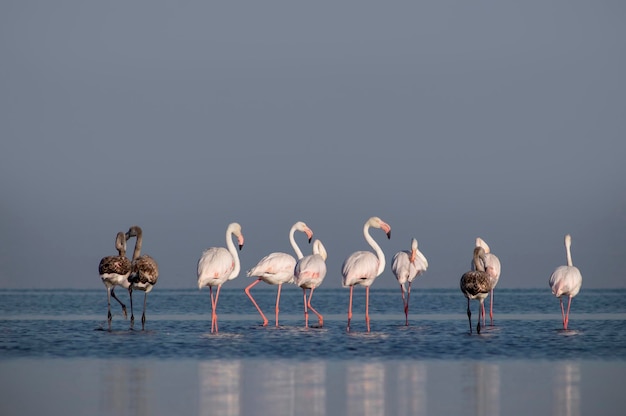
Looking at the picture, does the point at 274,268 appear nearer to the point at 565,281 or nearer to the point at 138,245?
the point at 138,245

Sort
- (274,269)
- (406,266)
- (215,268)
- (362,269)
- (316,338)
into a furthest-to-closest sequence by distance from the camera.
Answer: (406,266) < (274,269) < (362,269) < (215,268) < (316,338)

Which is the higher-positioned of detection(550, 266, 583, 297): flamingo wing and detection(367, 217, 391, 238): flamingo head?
detection(367, 217, 391, 238): flamingo head

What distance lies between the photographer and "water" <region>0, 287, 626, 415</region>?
355 inches

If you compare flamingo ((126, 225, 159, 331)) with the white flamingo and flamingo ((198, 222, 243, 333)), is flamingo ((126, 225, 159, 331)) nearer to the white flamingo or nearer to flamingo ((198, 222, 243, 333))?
flamingo ((198, 222, 243, 333))

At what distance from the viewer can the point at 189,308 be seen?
1107 inches

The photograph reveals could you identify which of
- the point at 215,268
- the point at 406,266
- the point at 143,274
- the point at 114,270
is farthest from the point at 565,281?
the point at 114,270

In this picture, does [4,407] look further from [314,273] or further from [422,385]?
[314,273]

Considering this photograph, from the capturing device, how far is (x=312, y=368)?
467 inches

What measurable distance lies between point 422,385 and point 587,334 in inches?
306

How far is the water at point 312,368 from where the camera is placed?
355 inches

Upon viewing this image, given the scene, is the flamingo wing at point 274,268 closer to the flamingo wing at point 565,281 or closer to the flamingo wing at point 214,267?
the flamingo wing at point 214,267

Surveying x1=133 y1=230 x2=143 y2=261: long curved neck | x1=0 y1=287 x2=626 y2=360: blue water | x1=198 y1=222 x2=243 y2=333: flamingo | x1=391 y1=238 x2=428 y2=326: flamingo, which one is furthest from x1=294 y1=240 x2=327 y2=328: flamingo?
x1=133 y1=230 x2=143 y2=261: long curved neck

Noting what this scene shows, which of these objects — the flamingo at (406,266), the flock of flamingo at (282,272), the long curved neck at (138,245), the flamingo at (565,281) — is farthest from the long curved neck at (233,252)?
the flamingo at (565,281)

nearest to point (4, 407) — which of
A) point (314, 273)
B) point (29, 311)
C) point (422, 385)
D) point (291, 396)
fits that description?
point (291, 396)
